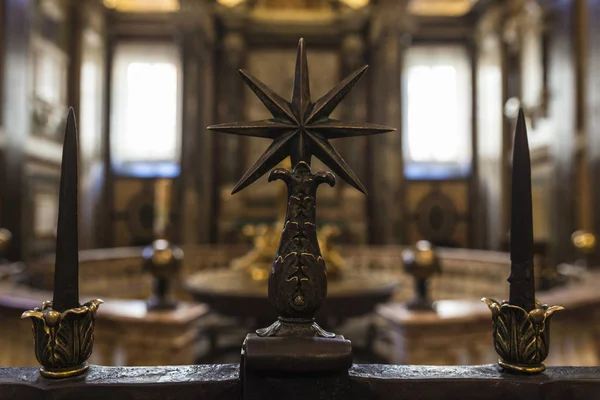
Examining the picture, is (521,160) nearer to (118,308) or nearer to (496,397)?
(496,397)

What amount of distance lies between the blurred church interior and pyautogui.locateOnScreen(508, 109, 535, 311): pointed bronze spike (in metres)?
3.12

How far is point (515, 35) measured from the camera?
10.8 m

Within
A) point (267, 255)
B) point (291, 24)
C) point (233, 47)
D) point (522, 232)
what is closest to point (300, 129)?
point (522, 232)

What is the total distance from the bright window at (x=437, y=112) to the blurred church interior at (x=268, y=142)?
1.6 inches

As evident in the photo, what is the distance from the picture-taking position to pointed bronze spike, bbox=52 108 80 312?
75 centimetres

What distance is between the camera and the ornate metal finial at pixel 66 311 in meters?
0.73

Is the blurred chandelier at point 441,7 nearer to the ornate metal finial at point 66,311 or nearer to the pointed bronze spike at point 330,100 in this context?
the pointed bronze spike at point 330,100

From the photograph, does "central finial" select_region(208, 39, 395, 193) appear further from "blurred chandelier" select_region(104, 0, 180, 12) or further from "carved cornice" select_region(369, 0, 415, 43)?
"blurred chandelier" select_region(104, 0, 180, 12)

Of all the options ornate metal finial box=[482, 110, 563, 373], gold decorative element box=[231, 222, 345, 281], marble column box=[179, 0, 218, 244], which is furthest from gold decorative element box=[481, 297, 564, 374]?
marble column box=[179, 0, 218, 244]

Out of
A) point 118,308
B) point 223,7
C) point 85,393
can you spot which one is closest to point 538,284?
point 118,308

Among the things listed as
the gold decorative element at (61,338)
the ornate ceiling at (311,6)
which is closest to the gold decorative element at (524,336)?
the gold decorative element at (61,338)

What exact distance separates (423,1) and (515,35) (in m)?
3.30

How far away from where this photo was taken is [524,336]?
76 centimetres

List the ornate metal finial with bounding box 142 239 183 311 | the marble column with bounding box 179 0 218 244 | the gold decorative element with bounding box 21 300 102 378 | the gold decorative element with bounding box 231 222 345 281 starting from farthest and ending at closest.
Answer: the marble column with bounding box 179 0 218 244
the gold decorative element with bounding box 231 222 345 281
the ornate metal finial with bounding box 142 239 183 311
the gold decorative element with bounding box 21 300 102 378
